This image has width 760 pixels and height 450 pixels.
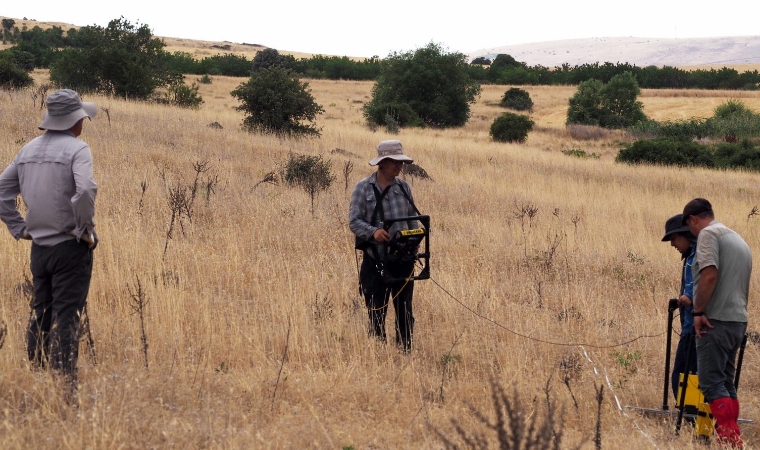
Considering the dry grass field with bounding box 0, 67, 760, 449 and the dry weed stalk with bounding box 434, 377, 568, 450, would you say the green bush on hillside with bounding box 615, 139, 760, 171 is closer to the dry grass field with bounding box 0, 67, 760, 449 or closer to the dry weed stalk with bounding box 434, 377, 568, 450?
the dry grass field with bounding box 0, 67, 760, 449

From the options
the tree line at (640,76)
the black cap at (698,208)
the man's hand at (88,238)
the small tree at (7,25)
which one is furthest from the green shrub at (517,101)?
the small tree at (7,25)

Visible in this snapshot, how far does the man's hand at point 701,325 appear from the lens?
16.4 ft

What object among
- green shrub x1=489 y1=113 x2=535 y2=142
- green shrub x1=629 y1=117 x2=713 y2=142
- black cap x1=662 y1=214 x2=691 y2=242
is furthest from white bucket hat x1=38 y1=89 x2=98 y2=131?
green shrub x1=629 y1=117 x2=713 y2=142

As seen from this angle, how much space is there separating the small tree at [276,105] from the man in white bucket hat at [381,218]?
15.9 m

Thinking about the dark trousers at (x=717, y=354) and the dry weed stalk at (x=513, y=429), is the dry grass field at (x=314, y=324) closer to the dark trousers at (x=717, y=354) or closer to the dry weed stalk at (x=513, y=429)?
the dry weed stalk at (x=513, y=429)

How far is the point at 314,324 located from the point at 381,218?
1.40m

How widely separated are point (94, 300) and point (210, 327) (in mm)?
1278

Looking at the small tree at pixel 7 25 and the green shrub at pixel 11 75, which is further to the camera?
the small tree at pixel 7 25

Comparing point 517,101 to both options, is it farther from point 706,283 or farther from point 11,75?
point 706,283

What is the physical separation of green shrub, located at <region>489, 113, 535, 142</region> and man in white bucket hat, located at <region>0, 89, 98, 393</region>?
3160 cm

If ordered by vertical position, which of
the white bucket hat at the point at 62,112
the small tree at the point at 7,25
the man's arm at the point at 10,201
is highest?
the small tree at the point at 7,25

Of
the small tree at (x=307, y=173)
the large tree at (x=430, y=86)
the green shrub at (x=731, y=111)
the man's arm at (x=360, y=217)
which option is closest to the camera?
the man's arm at (x=360, y=217)

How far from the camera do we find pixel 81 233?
452cm

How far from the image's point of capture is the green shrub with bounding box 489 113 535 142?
3534cm
